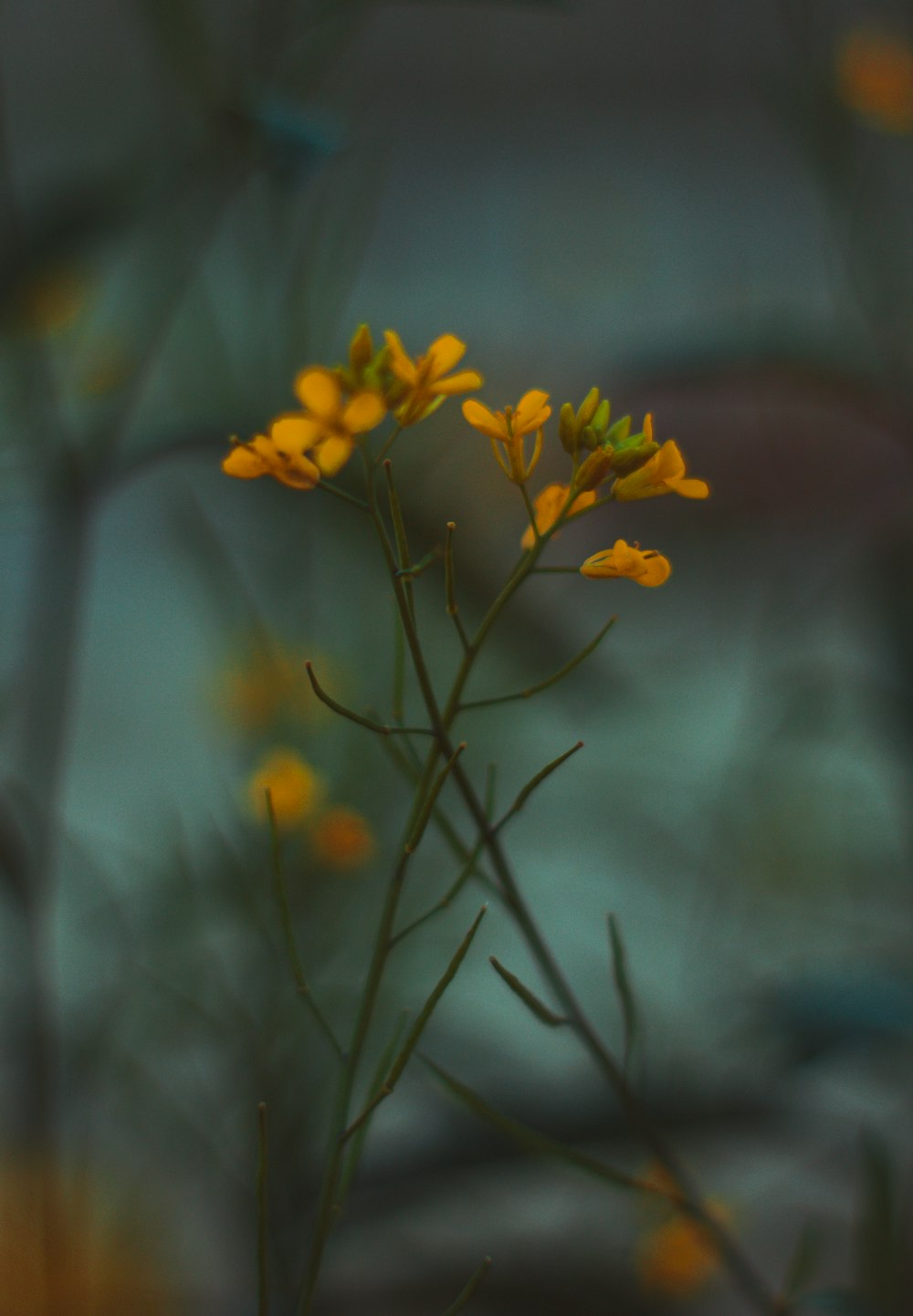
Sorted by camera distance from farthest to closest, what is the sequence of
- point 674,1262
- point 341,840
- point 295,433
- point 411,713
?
point 411,713, point 674,1262, point 341,840, point 295,433

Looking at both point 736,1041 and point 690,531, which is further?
point 690,531

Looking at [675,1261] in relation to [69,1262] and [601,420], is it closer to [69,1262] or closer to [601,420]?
[69,1262]

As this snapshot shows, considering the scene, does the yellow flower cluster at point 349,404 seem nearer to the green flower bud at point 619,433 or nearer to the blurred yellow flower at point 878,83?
the green flower bud at point 619,433

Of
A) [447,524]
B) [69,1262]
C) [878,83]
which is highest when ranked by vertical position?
[878,83]

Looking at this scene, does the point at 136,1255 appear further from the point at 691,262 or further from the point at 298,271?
the point at 691,262

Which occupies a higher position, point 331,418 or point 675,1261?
point 331,418

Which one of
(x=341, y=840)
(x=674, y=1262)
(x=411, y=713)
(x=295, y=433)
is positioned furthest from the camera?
(x=411, y=713)

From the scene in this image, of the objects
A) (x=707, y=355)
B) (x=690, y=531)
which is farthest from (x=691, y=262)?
→ (x=707, y=355)

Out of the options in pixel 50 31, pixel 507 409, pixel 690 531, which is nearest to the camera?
pixel 507 409

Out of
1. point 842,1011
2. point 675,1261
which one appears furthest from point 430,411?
point 675,1261
